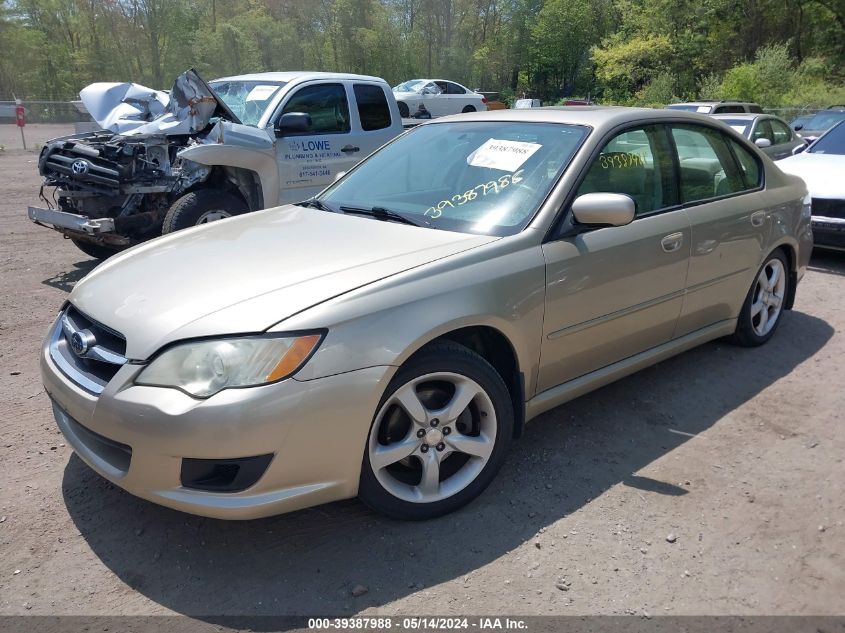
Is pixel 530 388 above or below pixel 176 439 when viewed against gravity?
below

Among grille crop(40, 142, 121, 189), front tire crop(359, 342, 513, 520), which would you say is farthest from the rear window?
front tire crop(359, 342, 513, 520)

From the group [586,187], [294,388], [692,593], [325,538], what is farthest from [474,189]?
[692,593]

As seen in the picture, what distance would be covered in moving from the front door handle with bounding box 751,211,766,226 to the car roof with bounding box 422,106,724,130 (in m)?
0.71

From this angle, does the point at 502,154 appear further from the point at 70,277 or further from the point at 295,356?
the point at 70,277

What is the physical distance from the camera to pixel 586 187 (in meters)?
3.39

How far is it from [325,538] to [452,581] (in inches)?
22.1

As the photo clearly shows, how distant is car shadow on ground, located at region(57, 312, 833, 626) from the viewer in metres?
2.46

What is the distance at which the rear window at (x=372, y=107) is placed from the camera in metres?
7.82

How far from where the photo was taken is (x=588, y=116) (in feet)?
12.1

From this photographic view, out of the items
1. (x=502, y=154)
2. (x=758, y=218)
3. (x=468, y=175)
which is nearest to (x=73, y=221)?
(x=468, y=175)

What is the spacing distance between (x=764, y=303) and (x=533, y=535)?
9.70 feet

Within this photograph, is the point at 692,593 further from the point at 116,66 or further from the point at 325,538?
the point at 116,66

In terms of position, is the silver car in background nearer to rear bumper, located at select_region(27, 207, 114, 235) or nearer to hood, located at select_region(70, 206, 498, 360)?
rear bumper, located at select_region(27, 207, 114, 235)

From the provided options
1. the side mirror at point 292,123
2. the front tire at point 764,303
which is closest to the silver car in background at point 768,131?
the front tire at point 764,303
